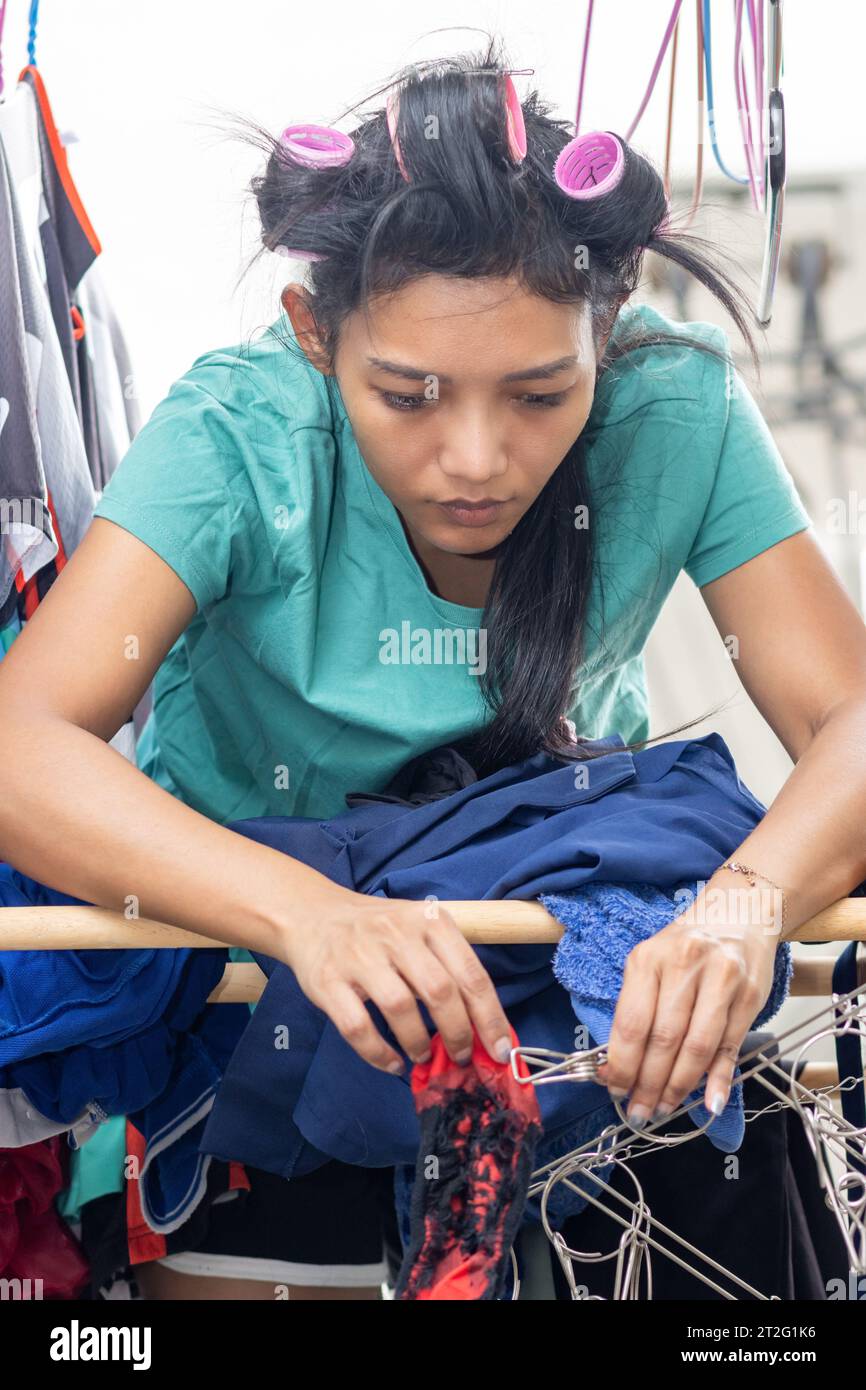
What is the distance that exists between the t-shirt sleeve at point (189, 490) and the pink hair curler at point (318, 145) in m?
0.17

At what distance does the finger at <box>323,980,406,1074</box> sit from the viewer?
65cm

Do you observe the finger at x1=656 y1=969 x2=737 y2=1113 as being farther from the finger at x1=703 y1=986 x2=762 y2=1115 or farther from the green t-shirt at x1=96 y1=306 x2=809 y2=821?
the green t-shirt at x1=96 y1=306 x2=809 y2=821

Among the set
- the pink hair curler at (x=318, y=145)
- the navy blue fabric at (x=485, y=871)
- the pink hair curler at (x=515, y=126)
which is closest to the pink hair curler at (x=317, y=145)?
the pink hair curler at (x=318, y=145)

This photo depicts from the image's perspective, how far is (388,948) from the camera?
0.66 meters

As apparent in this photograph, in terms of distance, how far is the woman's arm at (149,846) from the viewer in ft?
2.17

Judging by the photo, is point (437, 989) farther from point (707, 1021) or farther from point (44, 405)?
point (44, 405)

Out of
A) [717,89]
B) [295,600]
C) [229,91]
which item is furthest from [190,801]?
[717,89]

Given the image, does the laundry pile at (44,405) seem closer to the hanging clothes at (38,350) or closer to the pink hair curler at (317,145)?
the hanging clothes at (38,350)

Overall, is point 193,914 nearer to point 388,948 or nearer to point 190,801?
point 388,948

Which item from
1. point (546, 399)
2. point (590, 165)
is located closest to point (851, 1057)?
point (546, 399)

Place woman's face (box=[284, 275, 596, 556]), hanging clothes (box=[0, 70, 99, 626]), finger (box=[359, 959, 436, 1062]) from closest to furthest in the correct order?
finger (box=[359, 959, 436, 1062])
woman's face (box=[284, 275, 596, 556])
hanging clothes (box=[0, 70, 99, 626])

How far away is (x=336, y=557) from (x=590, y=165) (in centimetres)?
31

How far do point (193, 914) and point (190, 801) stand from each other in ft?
1.05

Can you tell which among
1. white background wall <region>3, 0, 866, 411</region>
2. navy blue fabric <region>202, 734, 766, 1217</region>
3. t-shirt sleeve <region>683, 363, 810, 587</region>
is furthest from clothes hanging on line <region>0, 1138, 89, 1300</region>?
white background wall <region>3, 0, 866, 411</region>
